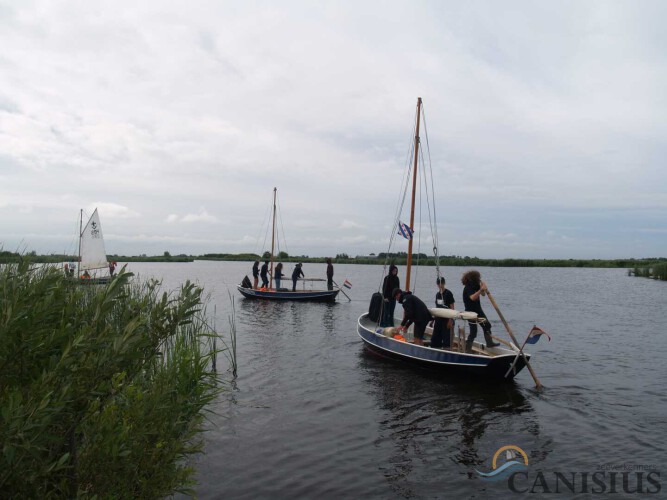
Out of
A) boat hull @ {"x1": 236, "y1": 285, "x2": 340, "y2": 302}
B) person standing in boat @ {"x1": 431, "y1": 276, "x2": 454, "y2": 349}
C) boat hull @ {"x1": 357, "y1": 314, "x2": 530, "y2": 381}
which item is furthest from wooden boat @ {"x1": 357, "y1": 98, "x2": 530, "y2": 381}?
boat hull @ {"x1": 236, "y1": 285, "x2": 340, "y2": 302}

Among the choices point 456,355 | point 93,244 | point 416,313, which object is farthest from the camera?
point 93,244

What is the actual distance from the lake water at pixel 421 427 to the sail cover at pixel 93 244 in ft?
68.1

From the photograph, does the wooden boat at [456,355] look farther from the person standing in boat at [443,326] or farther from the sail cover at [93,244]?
the sail cover at [93,244]

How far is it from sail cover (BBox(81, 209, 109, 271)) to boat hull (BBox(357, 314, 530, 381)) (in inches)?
1014

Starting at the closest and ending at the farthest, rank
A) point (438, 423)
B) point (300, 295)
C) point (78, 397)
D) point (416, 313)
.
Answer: point (78, 397) < point (438, 423) < point (416, 313) < point (300, 295)

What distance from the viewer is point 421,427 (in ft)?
30.9

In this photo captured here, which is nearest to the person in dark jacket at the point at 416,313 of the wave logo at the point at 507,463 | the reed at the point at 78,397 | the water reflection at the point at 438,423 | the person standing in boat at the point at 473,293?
the water reflection at the point at 438,423

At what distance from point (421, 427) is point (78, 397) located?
7624mm

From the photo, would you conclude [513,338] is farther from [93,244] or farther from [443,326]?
[93,244]

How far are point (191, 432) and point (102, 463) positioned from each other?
2.99ft

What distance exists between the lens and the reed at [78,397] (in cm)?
285

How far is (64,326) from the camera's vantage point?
3645 millimetres

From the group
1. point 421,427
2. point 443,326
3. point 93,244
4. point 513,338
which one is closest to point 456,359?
point 443,326

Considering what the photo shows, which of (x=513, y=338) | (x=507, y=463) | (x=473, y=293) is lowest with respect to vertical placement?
(x=507, y=463)
